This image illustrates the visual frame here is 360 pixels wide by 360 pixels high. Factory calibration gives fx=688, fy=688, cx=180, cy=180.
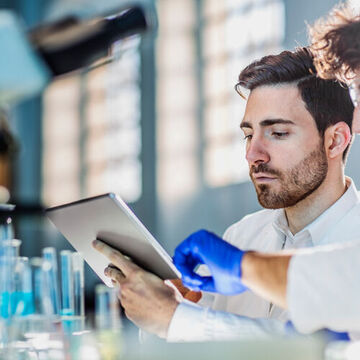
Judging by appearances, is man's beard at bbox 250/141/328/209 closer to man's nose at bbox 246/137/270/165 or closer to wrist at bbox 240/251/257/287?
man's nose at bbox 246/137/270/165

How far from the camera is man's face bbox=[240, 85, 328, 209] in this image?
5.55 feet

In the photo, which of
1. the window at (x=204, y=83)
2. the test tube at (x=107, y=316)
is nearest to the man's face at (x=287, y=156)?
the test tube at (x=107, y=316)

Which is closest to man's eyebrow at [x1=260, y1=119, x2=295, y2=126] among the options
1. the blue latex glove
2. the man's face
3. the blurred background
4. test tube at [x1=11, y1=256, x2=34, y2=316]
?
A: the man's face

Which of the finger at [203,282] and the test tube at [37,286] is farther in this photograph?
the test tube at [37,286]

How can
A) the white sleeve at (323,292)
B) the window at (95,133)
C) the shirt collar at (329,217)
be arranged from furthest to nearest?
the window at (95,133), the shirt collar at (329,217), the white sleeve at (323,292)

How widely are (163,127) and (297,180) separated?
419 centimetres

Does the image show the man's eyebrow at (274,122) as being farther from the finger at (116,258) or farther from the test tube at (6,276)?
the test tube at (6,276)

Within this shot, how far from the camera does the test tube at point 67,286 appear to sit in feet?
5.11

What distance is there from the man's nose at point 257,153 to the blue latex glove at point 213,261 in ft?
1.19

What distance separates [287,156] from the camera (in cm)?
169

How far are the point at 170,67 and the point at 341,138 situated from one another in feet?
13.8

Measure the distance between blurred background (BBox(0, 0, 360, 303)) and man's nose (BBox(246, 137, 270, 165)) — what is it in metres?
2.74

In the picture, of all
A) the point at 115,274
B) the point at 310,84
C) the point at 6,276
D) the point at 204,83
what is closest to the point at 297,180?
the point at 310,84

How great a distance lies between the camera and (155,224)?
5.87 metres
